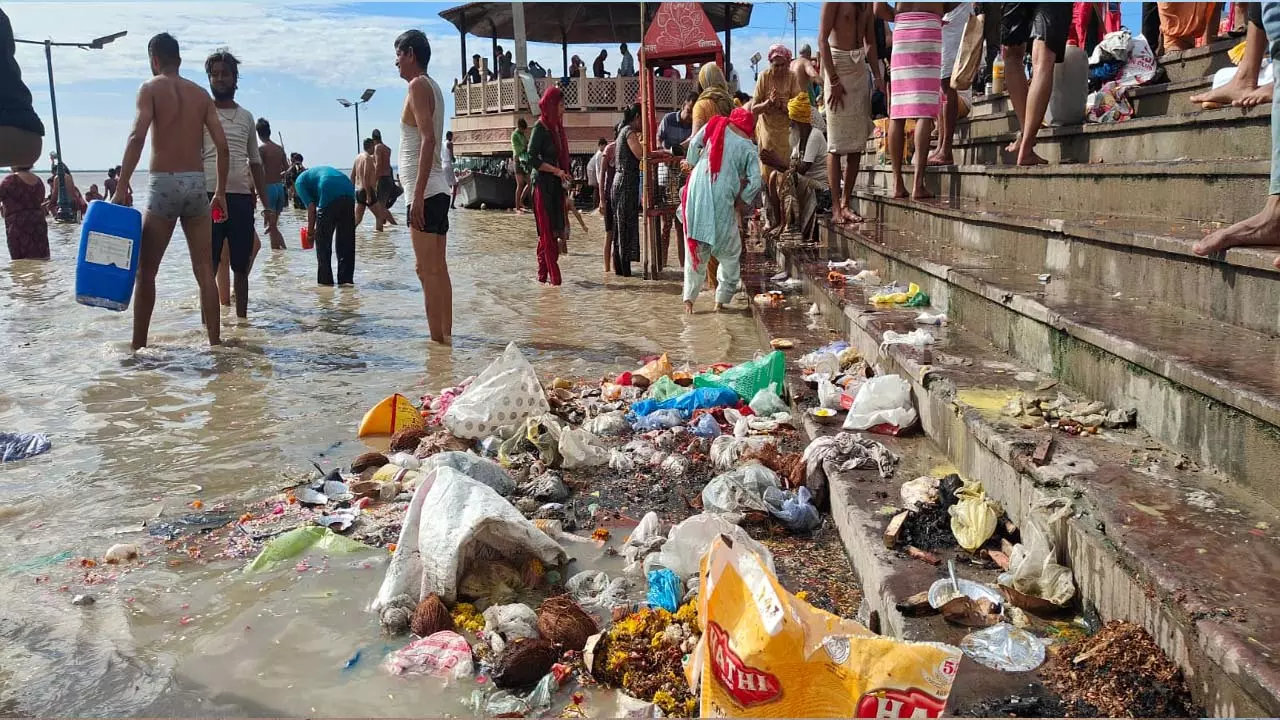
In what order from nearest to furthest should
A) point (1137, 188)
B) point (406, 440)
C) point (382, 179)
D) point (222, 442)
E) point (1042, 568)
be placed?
point (1042, 568), point (1137, 188), point (406, 440), point (222, 442), point (382, 179)

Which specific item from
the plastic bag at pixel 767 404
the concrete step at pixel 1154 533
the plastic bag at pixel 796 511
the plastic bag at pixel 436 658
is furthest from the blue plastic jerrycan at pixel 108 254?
the concrete step at pixel 1154 533

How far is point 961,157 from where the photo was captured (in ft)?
26.8

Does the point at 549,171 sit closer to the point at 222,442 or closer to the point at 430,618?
the point at 222,442

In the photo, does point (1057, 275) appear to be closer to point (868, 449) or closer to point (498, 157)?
point (868, 449)

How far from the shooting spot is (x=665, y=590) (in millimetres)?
2607

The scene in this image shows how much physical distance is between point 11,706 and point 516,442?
2.21 metres

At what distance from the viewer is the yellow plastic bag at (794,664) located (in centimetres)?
162

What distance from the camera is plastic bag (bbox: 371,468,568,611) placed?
265 cm

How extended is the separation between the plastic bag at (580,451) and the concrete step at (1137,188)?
8.79 feet

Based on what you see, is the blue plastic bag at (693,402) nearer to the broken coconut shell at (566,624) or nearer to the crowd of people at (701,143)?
the broken coconut shell at (566,624)


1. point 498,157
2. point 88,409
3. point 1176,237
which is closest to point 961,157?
point 1176,237

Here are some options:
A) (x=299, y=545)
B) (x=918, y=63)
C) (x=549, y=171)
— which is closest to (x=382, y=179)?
(x=549, y=171)

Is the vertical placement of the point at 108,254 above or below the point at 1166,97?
below

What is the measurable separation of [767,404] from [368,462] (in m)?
1.89
